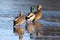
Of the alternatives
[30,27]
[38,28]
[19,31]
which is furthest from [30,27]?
[19,31]

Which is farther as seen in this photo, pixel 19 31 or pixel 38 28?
pixel 38 28

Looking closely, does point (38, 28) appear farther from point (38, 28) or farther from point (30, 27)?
point (30, 27)

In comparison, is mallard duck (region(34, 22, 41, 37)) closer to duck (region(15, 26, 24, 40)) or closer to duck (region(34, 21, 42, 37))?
duck (region(34, 21, 42, 37))

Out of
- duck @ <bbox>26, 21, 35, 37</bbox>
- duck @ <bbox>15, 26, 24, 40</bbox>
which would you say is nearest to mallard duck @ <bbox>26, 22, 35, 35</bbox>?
duck @ <bbox>26, 21, 35, 37</bbox>

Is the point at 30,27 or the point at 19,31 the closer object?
the point at 19,31

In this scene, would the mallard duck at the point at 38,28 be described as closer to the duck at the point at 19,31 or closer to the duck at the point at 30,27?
the duck at the point at 30,27

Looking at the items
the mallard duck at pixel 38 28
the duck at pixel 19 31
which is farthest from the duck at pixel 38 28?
the duck at pixel 19 31

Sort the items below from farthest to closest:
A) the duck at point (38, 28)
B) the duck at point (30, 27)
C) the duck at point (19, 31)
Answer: the duck at point (30, 27) < the duck at point (38, 28) < the duck at point (19, 31)

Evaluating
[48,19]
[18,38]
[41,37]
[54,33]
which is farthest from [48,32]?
[48,19]

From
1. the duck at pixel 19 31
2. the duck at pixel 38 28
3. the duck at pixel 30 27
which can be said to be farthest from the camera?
the duck at pixel 30 27

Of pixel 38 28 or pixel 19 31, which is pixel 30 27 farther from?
pixel 19 31

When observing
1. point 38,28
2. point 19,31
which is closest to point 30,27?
point 38,28

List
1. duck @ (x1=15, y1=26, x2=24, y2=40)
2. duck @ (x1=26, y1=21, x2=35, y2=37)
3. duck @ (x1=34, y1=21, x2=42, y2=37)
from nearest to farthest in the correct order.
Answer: duck @ (x1=15, y1=26, x2=24, y2=40)
duck @ (x1=34, y1=21, x2=42, y2=37)
duck @ (x1=26, y1=21, x2=35, y2=37)

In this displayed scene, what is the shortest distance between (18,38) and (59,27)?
1.07m
